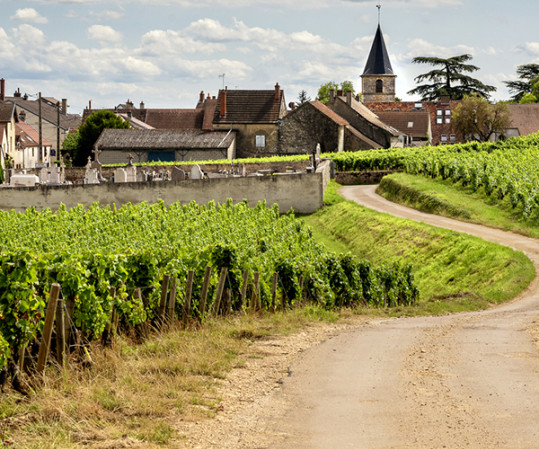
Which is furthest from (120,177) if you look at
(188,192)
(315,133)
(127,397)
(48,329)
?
(127,397)

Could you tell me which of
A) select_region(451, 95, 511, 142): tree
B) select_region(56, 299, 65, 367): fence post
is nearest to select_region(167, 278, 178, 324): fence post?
select_region(56, 299, 65, 367): fence post

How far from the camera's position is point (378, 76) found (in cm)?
13325

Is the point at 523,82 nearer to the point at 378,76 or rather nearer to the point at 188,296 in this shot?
the point at 378,76

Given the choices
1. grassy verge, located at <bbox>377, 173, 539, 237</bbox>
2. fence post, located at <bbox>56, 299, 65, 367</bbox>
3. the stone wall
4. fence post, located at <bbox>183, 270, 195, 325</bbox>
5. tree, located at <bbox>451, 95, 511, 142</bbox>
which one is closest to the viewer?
fence post, located at <bbox>56, 299, 65, 367</bbox>

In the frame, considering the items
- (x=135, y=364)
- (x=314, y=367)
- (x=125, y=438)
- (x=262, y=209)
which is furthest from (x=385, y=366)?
(x=262, y=209)

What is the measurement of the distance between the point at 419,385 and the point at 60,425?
456cm

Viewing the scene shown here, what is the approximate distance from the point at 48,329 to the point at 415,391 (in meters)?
4.87

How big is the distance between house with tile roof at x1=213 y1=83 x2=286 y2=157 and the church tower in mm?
48148

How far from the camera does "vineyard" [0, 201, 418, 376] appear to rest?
1227cm

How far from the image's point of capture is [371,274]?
2366cm

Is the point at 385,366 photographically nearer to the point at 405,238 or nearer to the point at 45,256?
the point at 45,256

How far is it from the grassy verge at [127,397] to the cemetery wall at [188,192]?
1293 inches

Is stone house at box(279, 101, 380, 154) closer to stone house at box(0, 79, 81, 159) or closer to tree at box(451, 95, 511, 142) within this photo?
tree at box(451, 95, 511, 142)

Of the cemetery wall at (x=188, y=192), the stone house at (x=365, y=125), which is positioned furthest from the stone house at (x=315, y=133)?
the cemetery wall at (x=188, y=192)
